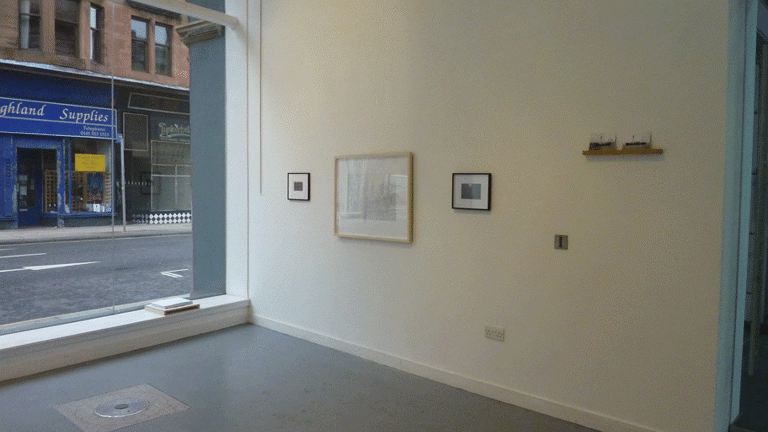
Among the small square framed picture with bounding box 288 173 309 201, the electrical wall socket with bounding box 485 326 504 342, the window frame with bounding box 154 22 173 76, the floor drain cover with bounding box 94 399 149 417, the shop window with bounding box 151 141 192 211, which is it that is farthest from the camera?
the shop window with bounding box 151 141 192 211

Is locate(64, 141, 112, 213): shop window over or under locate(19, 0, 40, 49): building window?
under

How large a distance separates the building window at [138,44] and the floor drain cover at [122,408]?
3.24 metres

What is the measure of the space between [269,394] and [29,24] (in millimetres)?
3627

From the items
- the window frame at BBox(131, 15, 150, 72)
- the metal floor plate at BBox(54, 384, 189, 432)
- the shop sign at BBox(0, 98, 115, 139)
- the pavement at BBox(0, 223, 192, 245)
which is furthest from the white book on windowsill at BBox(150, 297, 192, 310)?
the window frame at BBox(131, 15, 150, 72)

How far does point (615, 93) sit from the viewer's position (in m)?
3.19

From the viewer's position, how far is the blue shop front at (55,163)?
430cm

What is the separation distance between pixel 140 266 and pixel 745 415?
17.3 feet

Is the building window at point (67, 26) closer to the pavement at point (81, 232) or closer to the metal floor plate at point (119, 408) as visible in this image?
the pavement at point (81, 232)

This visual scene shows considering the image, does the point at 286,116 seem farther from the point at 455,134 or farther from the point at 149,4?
the point at 455,134

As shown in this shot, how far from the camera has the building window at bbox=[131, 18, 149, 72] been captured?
5.05 meters

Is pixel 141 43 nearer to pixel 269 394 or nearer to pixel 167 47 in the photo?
pixel 167 47

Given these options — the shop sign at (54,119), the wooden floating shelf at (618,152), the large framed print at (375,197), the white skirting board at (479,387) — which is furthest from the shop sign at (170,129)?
the wooden floating shelf at (618,152)

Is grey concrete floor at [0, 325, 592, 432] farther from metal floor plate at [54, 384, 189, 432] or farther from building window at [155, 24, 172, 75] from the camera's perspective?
building window at [155, 24, 172, 75]

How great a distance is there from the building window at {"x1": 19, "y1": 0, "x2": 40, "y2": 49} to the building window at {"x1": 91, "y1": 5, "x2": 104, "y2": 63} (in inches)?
17.3
